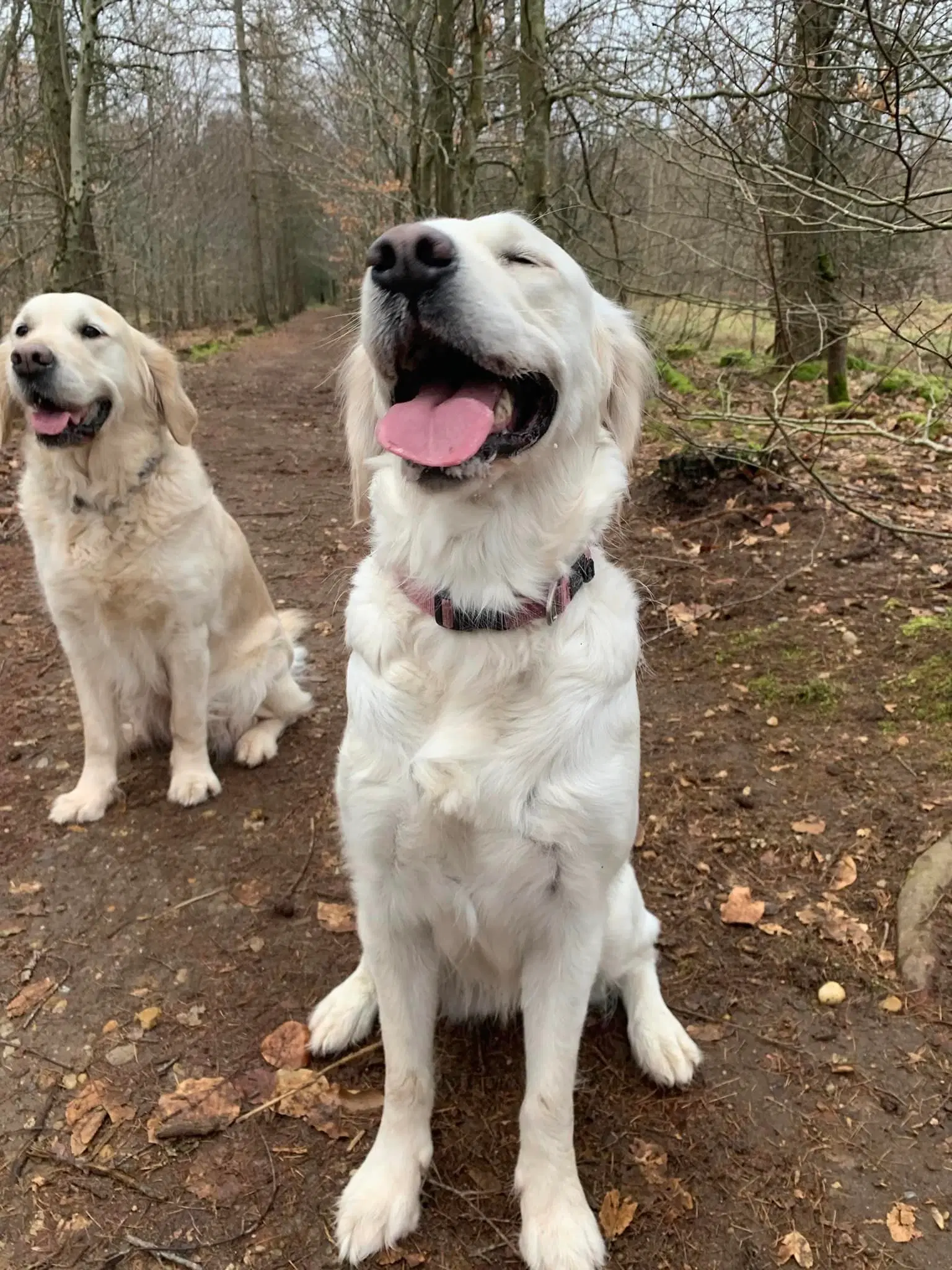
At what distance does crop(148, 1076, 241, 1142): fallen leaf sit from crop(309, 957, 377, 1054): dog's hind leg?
0.78ft

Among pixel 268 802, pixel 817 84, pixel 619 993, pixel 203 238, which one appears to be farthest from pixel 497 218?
pixel 203 238

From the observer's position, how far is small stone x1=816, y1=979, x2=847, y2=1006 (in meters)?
2.33

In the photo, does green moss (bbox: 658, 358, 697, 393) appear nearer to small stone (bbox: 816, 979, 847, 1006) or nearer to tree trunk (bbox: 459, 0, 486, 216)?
tree trunk (bbox: 459, 0, 486, 216)

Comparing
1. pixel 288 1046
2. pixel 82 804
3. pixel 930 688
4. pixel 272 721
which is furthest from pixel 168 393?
pixel 930 688

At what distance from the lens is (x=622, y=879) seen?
2.12 m

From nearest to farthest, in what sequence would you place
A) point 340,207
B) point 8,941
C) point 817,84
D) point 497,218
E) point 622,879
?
point 497,218, point 622,879, point 8,941, point 817,84, point 340,207

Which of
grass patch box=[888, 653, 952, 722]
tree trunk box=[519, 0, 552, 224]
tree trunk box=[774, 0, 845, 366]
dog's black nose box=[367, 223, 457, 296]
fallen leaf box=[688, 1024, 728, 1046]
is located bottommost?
fallen leaf box=[688, 1024, 728, 1046]

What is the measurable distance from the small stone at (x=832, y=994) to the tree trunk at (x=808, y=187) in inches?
100

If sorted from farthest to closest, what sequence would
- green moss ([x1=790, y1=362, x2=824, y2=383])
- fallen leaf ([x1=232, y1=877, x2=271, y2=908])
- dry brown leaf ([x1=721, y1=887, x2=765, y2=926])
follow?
green moss ([x1=790, y1=362, x2=824, y2=383]), fallen leaf ([x1=232, y1=877, x2=271, y2=908]), dry brown leaf ([x1=721, y1=887, x2=765, y2=926])

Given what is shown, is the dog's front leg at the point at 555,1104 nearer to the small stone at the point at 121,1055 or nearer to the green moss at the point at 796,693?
the small stone at the point at 121,1055

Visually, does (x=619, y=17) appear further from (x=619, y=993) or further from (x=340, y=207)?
(x=340, y=207)

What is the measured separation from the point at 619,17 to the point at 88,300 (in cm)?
479

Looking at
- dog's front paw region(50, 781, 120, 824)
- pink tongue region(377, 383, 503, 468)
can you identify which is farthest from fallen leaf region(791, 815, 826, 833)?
dog's front paw region(50, 781, 120, 824)

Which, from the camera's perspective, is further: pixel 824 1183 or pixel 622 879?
pixel 622 879
